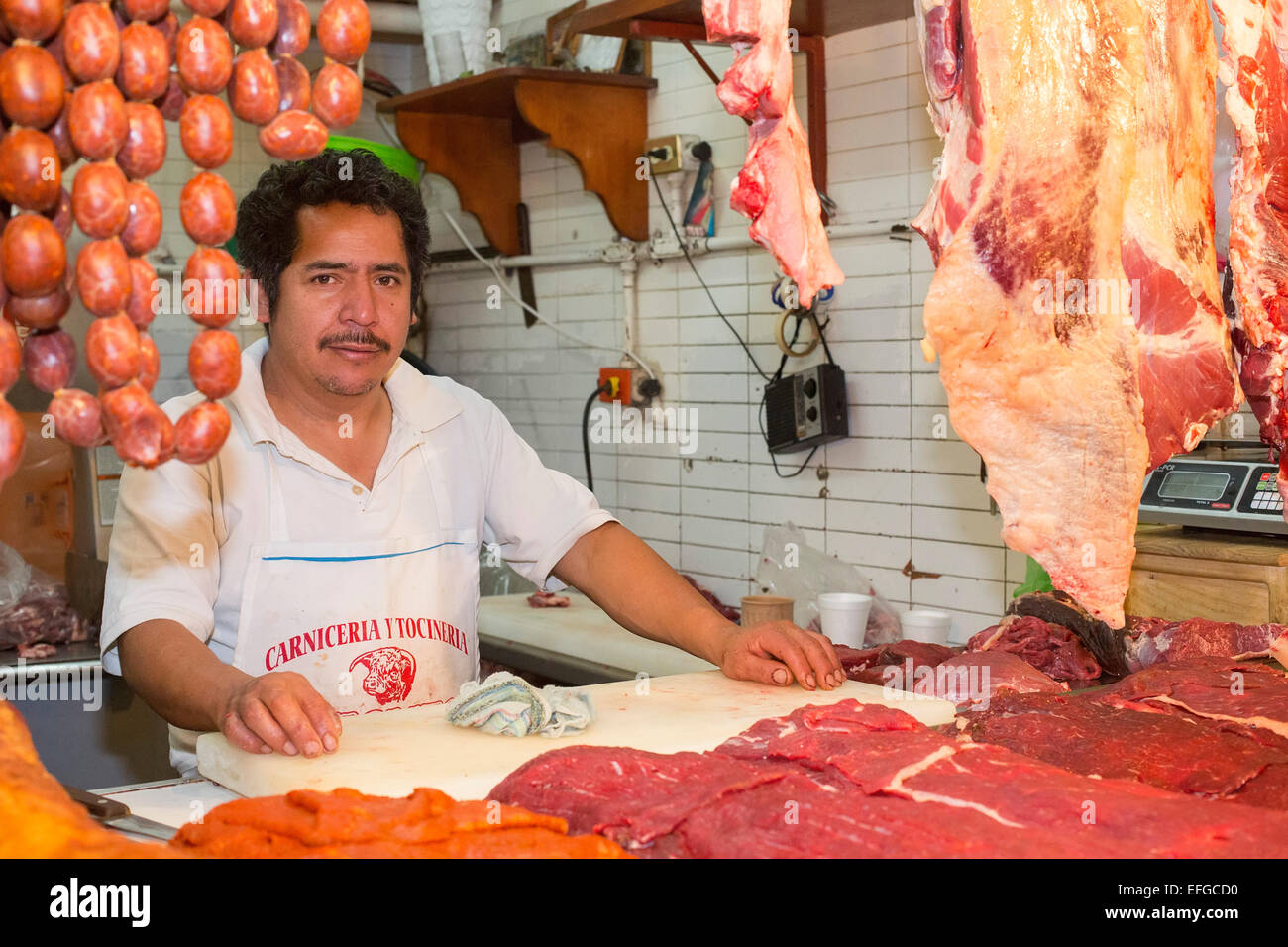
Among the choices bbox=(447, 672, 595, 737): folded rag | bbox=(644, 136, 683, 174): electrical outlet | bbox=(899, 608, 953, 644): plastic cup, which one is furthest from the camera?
bbox=(644, 136, 683, 174): electrical outlet

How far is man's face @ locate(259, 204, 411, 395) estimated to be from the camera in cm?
296

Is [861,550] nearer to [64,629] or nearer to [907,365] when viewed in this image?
[907,365]

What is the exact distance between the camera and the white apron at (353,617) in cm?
290

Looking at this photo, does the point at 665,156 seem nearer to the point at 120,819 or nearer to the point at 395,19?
the point at 395,19

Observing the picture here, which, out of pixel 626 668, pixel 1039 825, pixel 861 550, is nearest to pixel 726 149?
pixel 861 550

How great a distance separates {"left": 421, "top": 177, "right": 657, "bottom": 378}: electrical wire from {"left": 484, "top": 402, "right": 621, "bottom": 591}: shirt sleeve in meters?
2.34

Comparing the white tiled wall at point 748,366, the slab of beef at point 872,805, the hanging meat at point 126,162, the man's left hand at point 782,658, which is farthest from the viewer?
the white tiled wall at point 748,366

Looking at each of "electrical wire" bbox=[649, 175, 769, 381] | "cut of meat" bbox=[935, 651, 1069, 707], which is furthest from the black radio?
"cut of meat" bbox=[935, 651, 1069, 707]

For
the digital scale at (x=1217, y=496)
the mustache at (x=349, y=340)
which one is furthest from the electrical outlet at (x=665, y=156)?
the mustache at (x=349, y=340)

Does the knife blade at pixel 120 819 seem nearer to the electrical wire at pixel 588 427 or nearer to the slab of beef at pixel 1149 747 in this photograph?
the slab of beef at pixel 1149 747

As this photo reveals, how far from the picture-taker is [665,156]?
530cm

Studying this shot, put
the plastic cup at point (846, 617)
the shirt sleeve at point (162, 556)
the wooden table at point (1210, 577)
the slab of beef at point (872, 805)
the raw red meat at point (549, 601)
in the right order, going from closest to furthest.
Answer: the slab of beef at point (872, 805) < the shirt sleeve at point (162, 556) < the wooden table at point (1210, 577) < the plastic cup at point (846, 617) < the raw red meat at point (549, 601)

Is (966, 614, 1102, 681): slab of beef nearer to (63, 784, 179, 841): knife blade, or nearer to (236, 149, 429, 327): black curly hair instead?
(236, 149, 429, 327): black curly hair

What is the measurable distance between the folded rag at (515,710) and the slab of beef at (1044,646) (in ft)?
3.67
